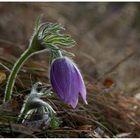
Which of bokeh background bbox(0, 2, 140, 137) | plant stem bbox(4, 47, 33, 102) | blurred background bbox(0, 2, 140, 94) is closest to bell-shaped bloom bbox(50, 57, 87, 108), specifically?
plant stem bbox(4, 47, 33, 102)

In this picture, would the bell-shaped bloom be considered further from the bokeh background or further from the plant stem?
the bokeh background

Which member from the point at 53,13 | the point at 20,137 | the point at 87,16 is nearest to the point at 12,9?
the point at 53,13

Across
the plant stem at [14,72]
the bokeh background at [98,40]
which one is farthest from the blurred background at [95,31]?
the plant stem at [14,72]

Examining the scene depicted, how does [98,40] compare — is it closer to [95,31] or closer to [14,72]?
[95,31]

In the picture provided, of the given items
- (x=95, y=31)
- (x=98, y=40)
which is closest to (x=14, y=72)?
(x=98, y=40)

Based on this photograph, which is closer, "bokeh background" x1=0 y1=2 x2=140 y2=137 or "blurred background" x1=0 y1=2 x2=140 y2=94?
"bokeh background" x1=0 y1=2 x2=140 y2=137

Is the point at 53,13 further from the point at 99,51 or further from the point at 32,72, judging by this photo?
the point at 32,72
